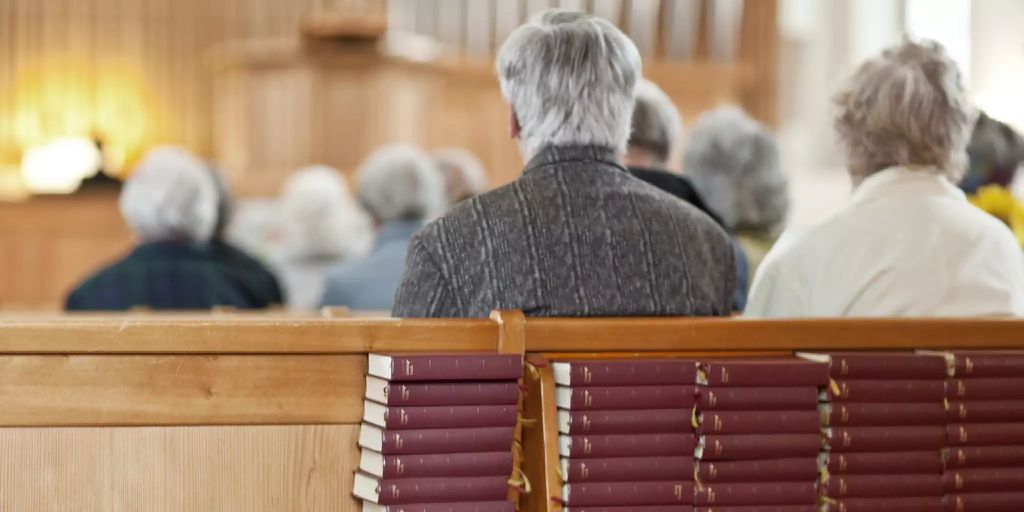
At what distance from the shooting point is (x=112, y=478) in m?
2.37

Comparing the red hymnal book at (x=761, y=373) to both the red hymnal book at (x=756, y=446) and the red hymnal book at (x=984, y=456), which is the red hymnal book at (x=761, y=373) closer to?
the red hymnal book at (x=756, y=446)

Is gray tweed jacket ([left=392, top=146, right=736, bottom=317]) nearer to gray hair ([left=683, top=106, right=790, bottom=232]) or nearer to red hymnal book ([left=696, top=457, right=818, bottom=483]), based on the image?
red hymnal book ([left=696, top=457, right=818, bottom=483])

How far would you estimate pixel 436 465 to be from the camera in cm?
239

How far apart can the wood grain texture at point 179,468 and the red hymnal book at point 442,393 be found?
123mm

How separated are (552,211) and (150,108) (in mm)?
8218

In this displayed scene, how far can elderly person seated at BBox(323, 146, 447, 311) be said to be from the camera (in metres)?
4.84

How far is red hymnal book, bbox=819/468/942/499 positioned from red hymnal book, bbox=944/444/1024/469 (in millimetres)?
67

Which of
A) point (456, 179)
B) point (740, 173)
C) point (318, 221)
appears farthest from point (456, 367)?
point (318, 221)

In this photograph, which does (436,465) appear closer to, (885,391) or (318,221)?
(885,391)

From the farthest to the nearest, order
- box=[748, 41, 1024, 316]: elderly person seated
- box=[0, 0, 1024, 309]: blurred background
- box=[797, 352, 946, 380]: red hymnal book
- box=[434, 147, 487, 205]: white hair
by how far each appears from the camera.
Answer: box=[0, 0, 1024, 309]: blurred background < box=[434, 147, 487, 205]: white hair < box=[748, 41, 1024, 316]: elderly person seated < box=[797, 352, 946, 380]: red hymnal book

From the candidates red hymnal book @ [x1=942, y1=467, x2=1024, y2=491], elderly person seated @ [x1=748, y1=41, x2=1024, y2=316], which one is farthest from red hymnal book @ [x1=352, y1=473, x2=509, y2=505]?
elderly person seated @ [x1=748, y1=41, x2=1024, y2=316]

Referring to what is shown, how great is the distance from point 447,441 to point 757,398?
1.72 ft

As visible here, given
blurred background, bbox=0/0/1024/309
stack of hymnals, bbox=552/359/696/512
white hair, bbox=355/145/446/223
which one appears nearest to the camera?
stack of hymnals, bbox=552/359/696/512

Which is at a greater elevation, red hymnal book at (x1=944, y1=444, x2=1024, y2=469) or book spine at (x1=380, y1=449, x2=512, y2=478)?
book spine at (x1=380, y1=449, x2=512, y2=478)
